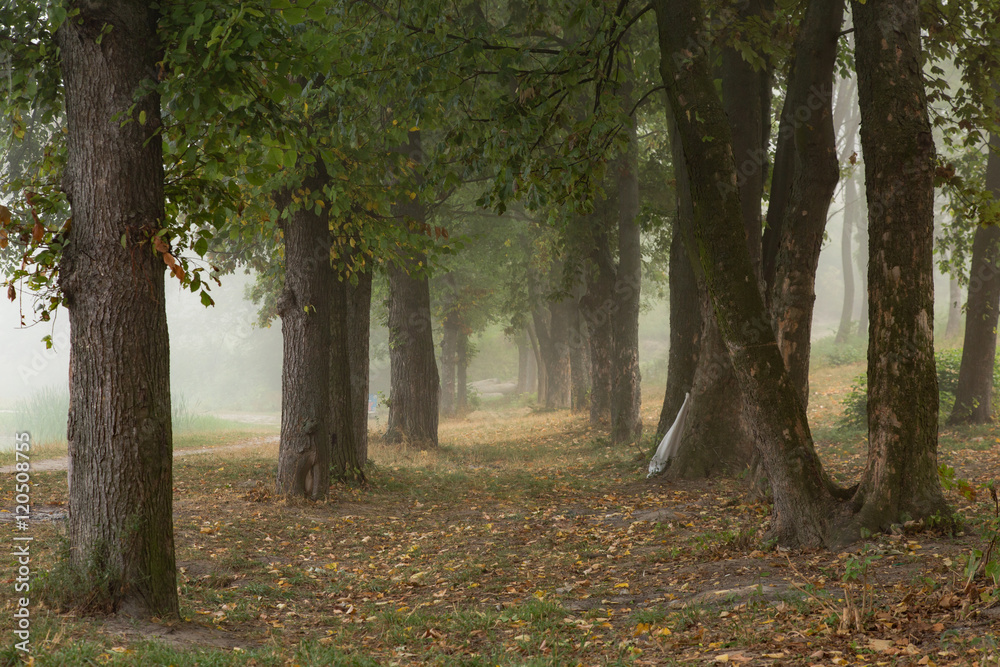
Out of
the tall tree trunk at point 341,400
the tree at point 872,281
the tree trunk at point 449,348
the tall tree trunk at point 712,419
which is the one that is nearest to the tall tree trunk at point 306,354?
the tall tree trunk at point 341,400

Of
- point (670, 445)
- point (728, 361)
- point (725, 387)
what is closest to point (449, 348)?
point (670, 445)

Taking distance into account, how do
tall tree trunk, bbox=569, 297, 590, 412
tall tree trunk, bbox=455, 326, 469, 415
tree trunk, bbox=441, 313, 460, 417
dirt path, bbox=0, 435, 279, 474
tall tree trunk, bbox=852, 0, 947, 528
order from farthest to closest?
tall tree trunk, bbox=455, 326, 469, 415, tree trunk, bbox=441, 313, 460, 417, tall tree trunk, bbox=569, 297, 590, 412, dirt path, bbox=0, 435, 279, 474, tall tree trunk, bbox=852, 0, 947, 528

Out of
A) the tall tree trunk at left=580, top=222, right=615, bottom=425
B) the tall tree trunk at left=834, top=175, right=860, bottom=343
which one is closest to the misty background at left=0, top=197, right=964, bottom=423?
the tall tree trunk at left=834, top=175, right=860, bottom=343

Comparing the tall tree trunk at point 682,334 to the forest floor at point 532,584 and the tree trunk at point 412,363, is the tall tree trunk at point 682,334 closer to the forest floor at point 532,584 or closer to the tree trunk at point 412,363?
the forest floor at point 532,584

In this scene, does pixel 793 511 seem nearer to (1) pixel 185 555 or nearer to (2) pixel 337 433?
(1) pixel 185 555

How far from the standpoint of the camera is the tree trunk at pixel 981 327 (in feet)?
43.9

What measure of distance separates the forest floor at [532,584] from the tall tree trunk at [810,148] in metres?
2.66

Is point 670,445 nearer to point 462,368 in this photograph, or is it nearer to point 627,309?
point 627,309

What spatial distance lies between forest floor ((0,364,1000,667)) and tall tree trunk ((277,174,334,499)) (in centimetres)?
49

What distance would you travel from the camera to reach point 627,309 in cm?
1677

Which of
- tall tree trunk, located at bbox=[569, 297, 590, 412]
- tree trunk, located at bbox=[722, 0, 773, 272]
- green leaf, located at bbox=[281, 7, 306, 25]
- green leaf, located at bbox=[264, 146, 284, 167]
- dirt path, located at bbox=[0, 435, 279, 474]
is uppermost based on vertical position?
tree trunk, located at bbox=[722, 0, 773, 272]

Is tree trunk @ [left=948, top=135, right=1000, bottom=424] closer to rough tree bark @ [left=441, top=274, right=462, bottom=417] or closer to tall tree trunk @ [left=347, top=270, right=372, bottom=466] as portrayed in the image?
tall tree trunk @ [left=347, top=270, right=372, bottom=466]

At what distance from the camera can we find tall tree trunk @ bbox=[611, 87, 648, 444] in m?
15.9

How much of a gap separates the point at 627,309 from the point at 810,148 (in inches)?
368
